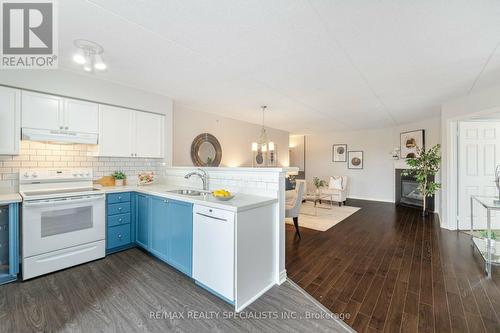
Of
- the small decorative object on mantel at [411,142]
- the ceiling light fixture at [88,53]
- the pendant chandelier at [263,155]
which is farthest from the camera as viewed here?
the pendant chandelier at [263,155]

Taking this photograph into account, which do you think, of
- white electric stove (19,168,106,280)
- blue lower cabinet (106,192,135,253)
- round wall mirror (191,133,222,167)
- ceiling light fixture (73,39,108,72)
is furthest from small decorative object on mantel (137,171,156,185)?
ceiling light fixture (73,39,108,72)

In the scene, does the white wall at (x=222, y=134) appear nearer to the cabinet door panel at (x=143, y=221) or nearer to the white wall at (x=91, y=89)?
the white wall at (x=91, y=89)

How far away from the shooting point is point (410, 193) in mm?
6273

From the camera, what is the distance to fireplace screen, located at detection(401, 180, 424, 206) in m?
6.08

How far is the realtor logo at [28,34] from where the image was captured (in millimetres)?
1737

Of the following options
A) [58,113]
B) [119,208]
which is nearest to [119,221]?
[119,208]

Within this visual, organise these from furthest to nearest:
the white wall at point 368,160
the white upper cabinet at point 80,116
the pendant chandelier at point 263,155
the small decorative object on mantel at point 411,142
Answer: the white wall at point 368,160 < the pendant chandelier at point 263,155 < the small decorative object on mantel at point 411,142 < the white upper cabinet at point 80,116

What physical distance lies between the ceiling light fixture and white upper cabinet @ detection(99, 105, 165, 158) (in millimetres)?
851

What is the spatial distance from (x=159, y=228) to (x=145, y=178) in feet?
3.97

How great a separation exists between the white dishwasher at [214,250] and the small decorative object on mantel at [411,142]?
6427 millimetres

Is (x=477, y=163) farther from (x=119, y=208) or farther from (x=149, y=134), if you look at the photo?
(x=119, y=208)

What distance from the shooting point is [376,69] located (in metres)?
2.75

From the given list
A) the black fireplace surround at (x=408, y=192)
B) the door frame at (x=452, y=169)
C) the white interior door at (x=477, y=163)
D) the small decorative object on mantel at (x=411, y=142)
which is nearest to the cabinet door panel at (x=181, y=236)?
the door frame at (x=452, y=169)

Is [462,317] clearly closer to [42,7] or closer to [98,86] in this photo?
[42,7]
